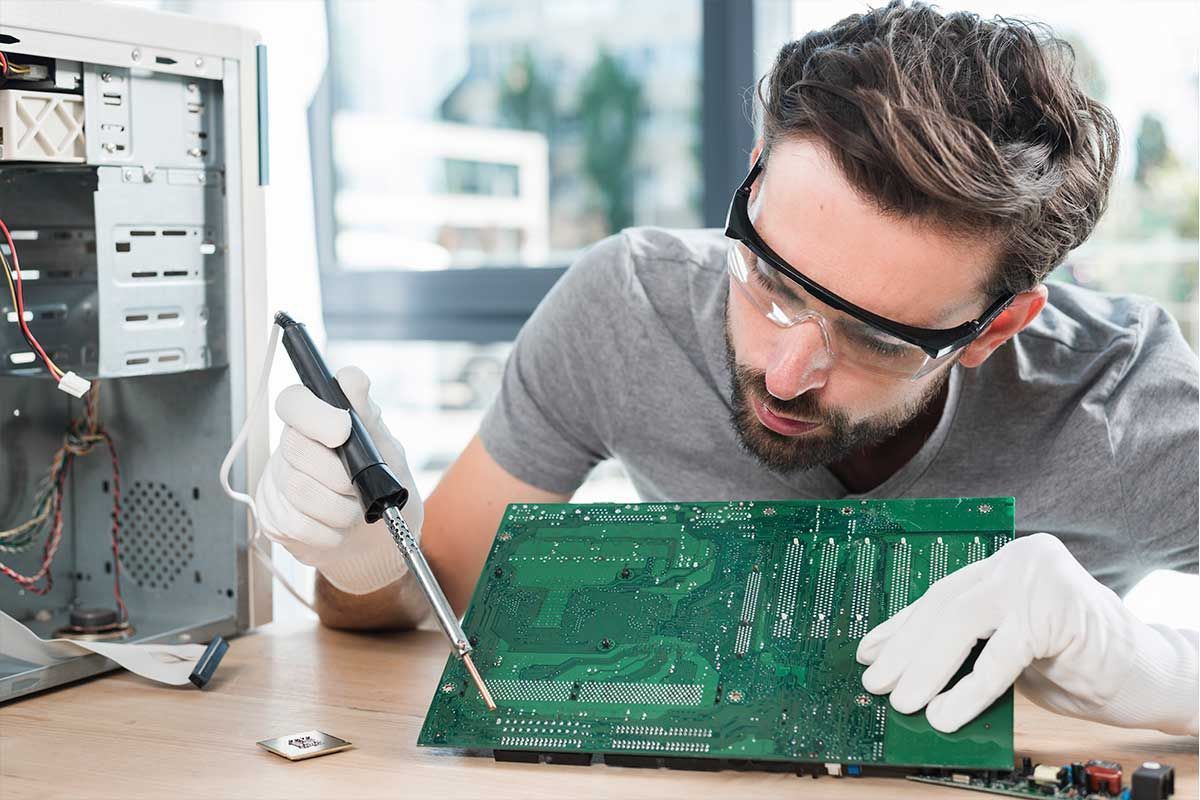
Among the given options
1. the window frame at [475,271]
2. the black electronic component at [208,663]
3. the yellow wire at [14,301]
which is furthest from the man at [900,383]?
the window frame at [475,271]

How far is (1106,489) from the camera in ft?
4.24

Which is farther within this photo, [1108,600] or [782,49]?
[782,49]

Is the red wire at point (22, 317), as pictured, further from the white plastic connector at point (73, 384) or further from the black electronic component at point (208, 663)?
the black electronic component at point (208, 663)

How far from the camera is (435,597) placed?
0.93 metres

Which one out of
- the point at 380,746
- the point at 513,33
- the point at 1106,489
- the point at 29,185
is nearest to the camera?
the point at 380,746

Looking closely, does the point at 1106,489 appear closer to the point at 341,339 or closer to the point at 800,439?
the point at 800,439

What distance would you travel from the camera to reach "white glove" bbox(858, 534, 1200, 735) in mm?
806

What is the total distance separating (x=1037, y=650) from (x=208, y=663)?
0.70 m

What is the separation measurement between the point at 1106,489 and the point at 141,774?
99 cm

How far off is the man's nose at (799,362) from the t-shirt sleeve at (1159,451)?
40 cm

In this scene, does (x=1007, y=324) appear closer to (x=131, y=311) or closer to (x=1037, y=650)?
(x=1037, y=650)

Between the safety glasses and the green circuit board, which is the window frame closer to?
the safety glasses

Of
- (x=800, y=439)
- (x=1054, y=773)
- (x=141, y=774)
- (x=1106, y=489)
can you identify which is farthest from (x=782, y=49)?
(x=141, y=774)

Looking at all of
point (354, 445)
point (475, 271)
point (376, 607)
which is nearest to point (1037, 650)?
point (354, 445)
